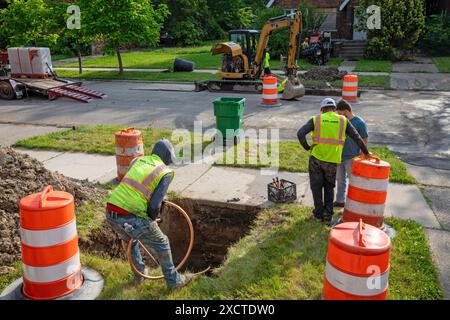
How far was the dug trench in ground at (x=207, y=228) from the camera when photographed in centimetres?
714

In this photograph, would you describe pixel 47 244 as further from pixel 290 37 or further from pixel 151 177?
pixel 290 37

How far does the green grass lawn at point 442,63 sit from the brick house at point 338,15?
22.6 ft

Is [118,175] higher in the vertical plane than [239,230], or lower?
higher

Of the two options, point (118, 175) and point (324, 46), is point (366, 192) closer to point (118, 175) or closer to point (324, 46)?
point (118, 175)

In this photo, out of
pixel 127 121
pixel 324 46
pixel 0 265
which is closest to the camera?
pixel 0 265

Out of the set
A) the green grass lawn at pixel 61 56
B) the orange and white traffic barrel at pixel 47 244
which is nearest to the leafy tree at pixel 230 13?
the green grass lawn at pixel 61 56

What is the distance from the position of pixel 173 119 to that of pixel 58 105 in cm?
556

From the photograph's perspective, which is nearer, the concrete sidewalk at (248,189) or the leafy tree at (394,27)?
the concrete sidewalk at (248,189)

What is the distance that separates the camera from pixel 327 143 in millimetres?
6109

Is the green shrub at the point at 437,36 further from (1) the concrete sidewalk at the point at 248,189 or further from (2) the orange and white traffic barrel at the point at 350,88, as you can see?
(1) the concrete sidewalk at the point at 248,189

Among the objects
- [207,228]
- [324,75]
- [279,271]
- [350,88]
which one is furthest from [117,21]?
[279,271]

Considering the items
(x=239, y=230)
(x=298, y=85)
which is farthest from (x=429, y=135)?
(x=239, y=230)

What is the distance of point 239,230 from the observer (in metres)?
7.10

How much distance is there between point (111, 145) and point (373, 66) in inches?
729
